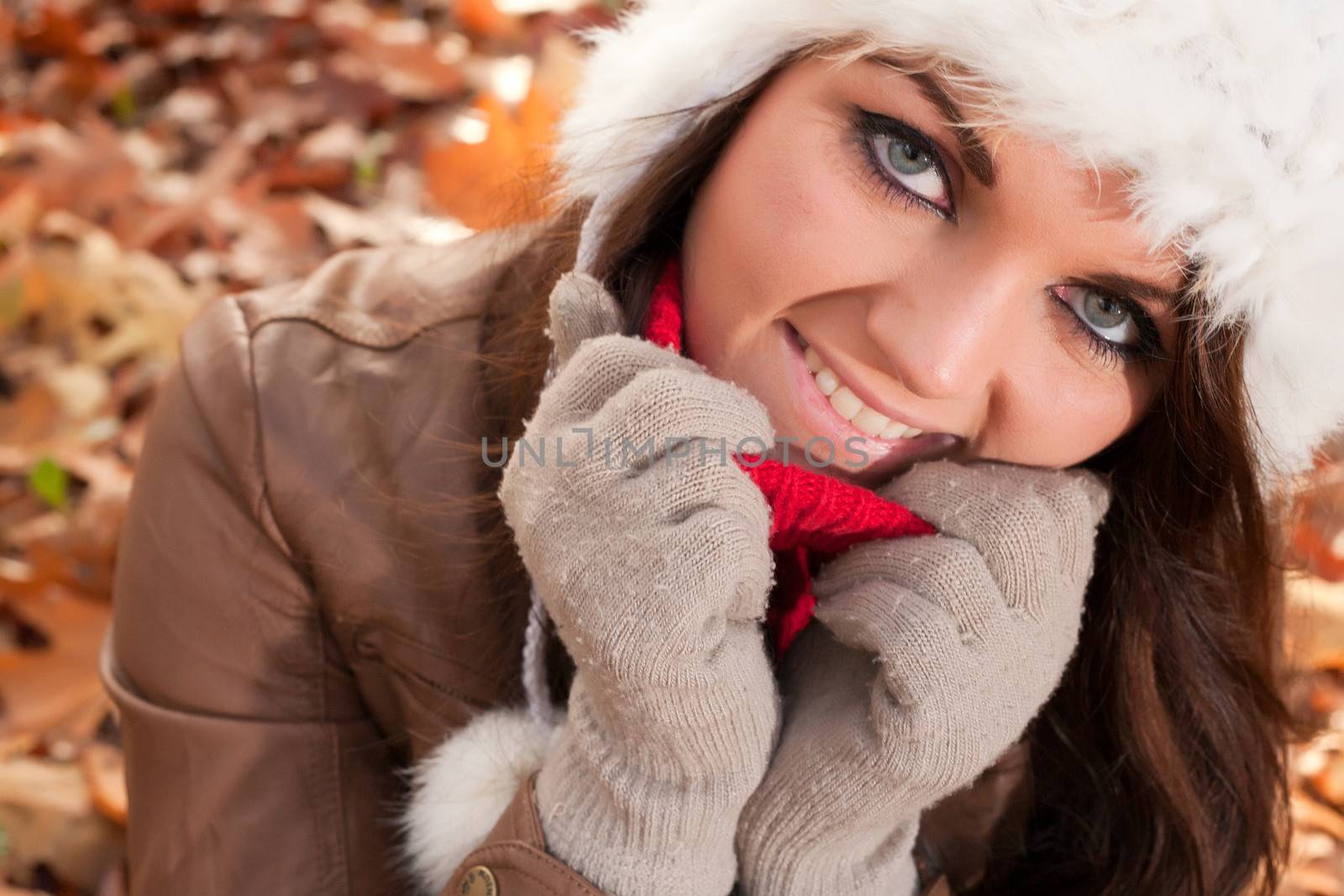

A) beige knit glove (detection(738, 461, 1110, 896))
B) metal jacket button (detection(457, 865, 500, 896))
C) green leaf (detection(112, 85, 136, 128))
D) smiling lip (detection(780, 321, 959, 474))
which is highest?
smiling lip (detection(780, 321, 959, 474))

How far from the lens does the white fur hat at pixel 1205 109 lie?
792 mm

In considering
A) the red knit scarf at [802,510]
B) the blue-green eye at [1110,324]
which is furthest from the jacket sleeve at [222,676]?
the blue-green eye at [1110,324]

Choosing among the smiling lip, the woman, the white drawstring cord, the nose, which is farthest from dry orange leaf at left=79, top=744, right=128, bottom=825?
the nose

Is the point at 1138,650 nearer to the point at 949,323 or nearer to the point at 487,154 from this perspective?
the point at 949,323

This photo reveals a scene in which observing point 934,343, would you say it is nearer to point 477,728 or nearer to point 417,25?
point 477,728

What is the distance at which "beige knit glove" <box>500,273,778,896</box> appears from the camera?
3.03ft

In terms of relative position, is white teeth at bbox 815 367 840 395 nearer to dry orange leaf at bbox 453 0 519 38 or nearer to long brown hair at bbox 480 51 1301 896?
long brown hair at bbox 480 51 1301 896

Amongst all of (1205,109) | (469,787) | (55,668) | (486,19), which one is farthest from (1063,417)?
(486,19)

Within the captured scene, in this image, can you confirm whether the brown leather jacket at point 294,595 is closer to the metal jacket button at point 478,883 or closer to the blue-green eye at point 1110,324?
the metal jacket button at point 478,883

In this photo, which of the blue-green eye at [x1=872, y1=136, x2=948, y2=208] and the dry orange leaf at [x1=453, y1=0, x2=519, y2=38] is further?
the dry orange leaf at [x1=453, y1=0, x2=519, y2=38]

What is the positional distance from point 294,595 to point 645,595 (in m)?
0.60

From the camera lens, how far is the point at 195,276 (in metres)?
2.30

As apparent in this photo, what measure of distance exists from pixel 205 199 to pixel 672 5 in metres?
1.69

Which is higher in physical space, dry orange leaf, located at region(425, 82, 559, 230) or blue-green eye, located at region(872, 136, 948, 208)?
blue-green eye, located at region(872, 136, 948, 208)
